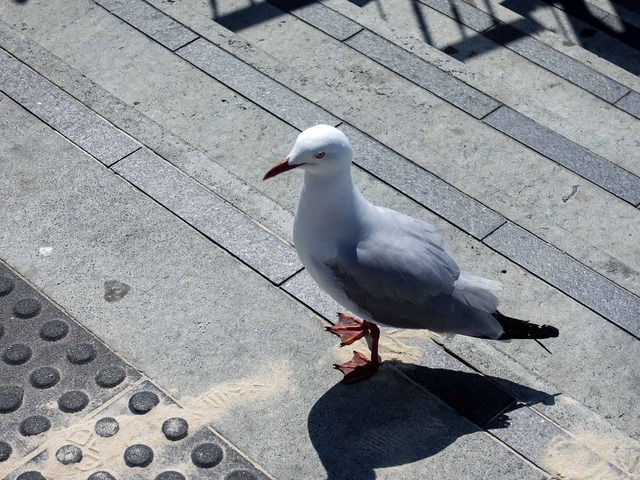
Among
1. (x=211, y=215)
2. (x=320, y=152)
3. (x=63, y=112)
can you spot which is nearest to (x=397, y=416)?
(x=320, y=152)

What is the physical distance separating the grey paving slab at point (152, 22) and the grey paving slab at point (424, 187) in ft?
5.63

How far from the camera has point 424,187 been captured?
6.81 m

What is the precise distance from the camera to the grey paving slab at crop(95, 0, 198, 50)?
795 cm

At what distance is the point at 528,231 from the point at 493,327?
1.51 meters

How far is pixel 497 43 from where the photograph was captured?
8734mm

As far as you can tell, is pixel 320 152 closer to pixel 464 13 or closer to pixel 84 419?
pixel 84 419

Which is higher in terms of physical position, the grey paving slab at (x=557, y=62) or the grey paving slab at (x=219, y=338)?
the grey paving slab at (x=219, y=338)

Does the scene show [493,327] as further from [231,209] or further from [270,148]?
[270,148]

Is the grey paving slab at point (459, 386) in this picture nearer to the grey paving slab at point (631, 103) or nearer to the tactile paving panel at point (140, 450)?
the tactile paving panel at point (140, 450)

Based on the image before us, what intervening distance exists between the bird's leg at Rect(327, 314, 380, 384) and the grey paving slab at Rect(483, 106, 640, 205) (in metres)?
2.48

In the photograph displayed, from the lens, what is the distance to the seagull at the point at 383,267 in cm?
502

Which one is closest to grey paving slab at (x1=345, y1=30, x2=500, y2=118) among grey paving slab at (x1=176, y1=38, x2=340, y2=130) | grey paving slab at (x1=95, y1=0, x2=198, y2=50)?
grey paving slab at (x1=176, y1=38, x2=340, y2=130)

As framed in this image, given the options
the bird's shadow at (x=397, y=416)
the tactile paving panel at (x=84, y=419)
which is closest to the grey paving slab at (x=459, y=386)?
the bird's shadow at (x=397, y=416)

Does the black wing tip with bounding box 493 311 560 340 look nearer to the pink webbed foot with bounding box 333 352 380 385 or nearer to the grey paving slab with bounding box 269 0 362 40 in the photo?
the pink webbed foot with bounding box 333 352 380 385
